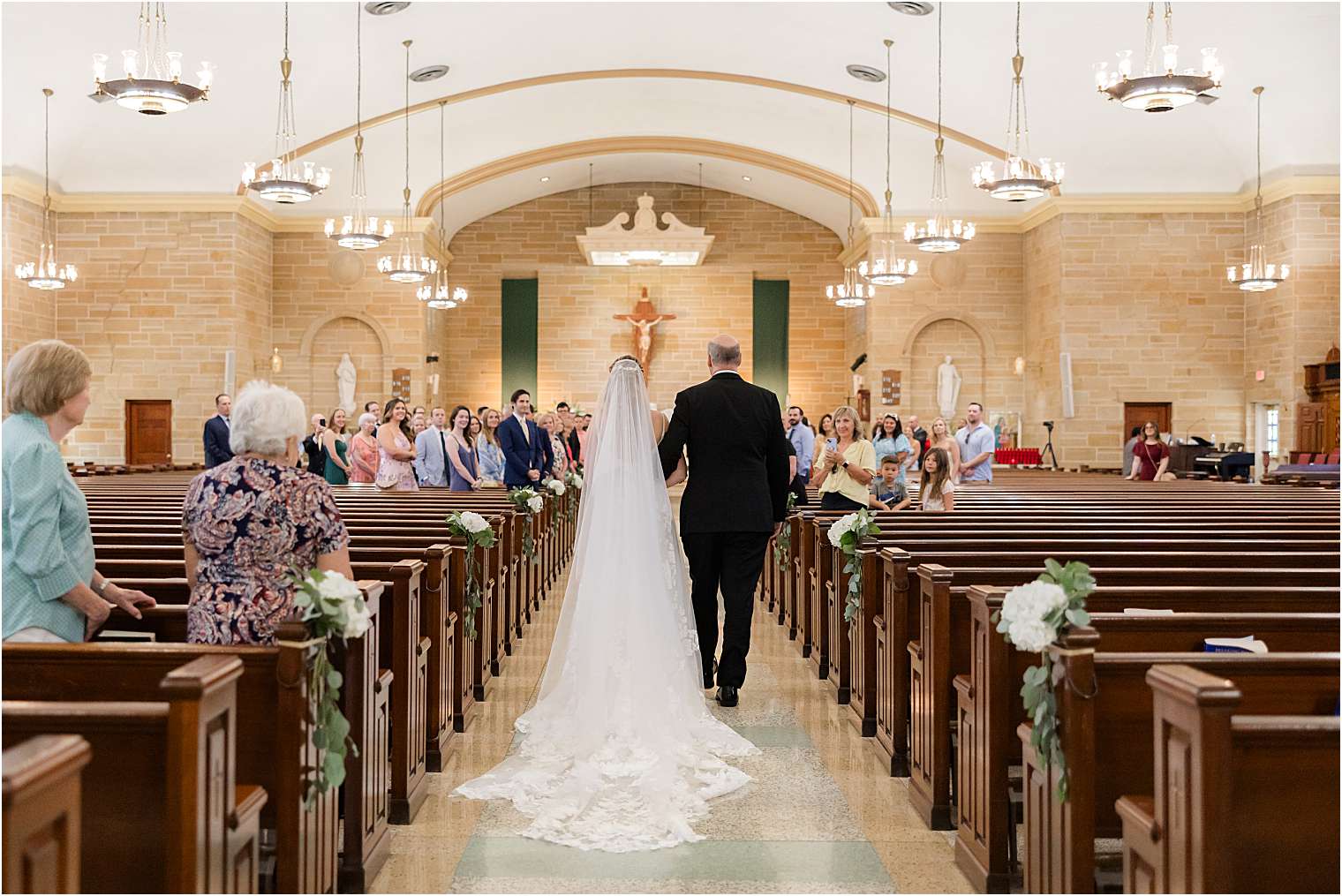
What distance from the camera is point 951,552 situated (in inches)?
180

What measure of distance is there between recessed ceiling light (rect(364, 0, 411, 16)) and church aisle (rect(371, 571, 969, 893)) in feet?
32.1

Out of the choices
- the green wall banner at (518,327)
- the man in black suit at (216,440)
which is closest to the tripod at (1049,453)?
the green wall banner at (518,327)

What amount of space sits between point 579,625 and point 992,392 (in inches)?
614

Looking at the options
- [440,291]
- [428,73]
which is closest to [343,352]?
[440,291]

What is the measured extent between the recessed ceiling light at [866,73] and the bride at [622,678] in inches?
435

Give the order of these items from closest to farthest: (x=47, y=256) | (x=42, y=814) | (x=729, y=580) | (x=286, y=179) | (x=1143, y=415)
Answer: (x=42, y=814)
(x=729, y=580)
(x=286, y=179)
(x=47, y=256)
(x=1143, y=415)

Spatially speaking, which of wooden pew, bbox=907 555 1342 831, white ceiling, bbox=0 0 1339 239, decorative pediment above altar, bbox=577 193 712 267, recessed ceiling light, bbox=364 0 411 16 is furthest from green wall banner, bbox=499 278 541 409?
wooden pew, bbox=907 555 1342 831

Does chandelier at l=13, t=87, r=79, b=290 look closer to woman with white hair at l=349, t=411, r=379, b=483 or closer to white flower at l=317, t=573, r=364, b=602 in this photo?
→ woman with white hair at l=349, t=411, r=379, b=483

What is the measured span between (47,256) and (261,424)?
51.6 ft

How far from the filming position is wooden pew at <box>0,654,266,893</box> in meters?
2.12

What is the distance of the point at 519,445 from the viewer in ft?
31.1

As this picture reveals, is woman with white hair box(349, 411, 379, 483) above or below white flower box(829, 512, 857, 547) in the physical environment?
above

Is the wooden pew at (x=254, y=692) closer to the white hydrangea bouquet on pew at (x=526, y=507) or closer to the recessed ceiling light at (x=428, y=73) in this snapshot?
the white hydrangea bouquet on pew at (x=526, y=507)

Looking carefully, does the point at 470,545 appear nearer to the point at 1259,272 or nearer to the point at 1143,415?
the point at 1259,272
